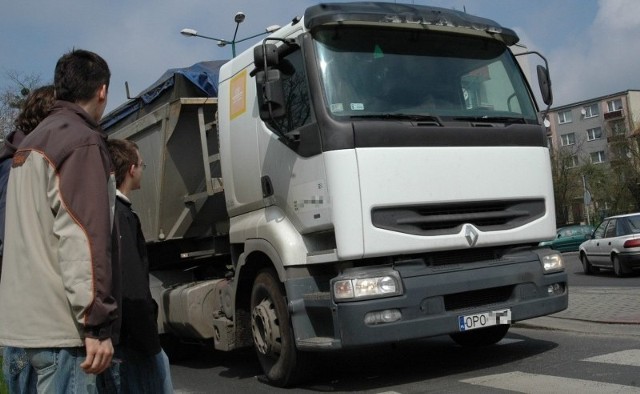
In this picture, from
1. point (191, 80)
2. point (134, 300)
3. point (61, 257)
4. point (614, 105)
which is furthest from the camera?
point (614, 105)

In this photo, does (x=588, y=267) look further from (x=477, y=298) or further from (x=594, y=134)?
(x=594, y=134)

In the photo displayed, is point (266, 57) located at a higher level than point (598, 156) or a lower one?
lower

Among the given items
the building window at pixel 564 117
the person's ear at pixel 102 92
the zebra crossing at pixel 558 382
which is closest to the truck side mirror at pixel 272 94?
the zebra crossing at pixel 558 382

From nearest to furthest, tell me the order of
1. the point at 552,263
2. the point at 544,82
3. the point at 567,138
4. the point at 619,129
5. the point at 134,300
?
1. the point at 134,300
2. the point at 552,263
3. the point at 544,82
4. the point at 619,129
5. the point at 567,138

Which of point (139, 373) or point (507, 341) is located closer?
point (139, 373)

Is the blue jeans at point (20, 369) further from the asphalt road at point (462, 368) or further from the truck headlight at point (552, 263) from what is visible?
the truck headlight at point (552, 263)

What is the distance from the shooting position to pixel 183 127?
8289mm

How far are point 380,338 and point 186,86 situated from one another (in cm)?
397

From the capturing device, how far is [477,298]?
20.7 feet

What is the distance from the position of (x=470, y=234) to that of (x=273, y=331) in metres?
1.91

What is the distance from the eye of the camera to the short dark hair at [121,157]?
3.95 metres

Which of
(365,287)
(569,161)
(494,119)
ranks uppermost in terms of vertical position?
(569,161)

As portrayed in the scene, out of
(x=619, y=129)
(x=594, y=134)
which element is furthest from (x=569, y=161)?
(x=594, y=134)

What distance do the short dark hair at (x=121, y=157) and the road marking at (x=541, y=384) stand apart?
3435 millimetres
